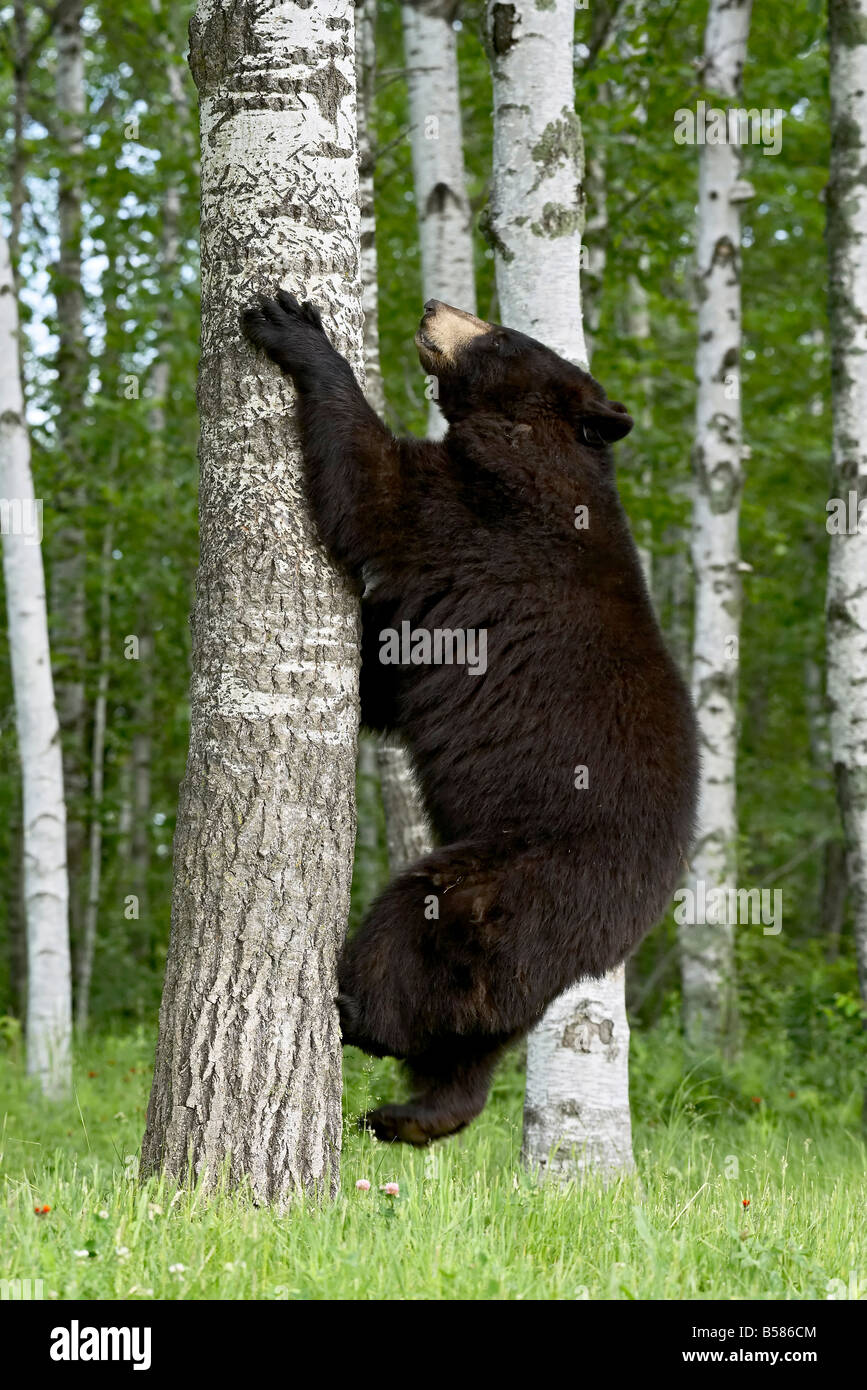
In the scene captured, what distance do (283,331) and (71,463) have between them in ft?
31.5

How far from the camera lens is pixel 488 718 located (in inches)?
158

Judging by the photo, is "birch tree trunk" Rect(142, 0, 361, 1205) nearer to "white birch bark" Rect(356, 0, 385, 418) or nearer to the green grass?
the green grass

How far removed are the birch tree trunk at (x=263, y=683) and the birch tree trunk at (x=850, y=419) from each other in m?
4.53

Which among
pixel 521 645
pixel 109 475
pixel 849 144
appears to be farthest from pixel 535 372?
pixel 109 475

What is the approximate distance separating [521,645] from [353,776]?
67 cm

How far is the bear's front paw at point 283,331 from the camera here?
3.73m

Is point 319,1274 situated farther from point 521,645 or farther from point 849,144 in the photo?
point 849,144

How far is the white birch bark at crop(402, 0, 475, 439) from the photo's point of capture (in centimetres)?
909

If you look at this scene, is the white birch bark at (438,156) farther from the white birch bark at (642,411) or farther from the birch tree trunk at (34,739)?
the white birch bark at (642,411)
